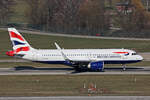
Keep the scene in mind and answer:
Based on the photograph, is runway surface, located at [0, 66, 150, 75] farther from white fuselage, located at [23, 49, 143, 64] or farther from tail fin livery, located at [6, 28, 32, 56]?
tail fin livery, located at [6, 28, 32, 56]

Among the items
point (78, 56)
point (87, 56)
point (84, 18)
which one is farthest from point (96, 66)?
point (84, 18)

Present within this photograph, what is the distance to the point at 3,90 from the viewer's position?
47844 millimetres

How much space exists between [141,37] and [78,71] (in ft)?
212

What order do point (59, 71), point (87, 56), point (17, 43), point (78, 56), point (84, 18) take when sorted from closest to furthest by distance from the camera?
point (59, 71) → point (87, 56) → point (78, 56) → point (17, 43) → point (84, 18)

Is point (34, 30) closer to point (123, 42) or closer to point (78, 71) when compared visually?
point (123, 42)

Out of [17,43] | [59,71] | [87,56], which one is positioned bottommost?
[59,71]

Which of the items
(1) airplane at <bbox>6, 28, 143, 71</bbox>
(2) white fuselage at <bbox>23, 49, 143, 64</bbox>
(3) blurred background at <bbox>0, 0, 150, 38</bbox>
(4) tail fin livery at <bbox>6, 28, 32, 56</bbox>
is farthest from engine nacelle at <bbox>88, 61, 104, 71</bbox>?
(3) blurred background at <bbox>0, 0, 150, 38</bbox>

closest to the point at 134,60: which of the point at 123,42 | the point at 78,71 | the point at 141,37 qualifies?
the point at 78,71

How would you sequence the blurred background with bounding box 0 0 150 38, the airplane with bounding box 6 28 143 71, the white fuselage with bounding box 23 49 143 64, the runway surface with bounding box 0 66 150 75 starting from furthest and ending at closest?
1. the blurred background with bounding box 0 0 150 38
2. the white fuselage with bounding box 23 49 143 64
3. the airplane with bounding box 6 28 143 71
4. the runway surface with bounding box 0 66 150 75

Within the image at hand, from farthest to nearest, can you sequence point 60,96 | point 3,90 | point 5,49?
point 5,49 → point 3,90 → point 60,96

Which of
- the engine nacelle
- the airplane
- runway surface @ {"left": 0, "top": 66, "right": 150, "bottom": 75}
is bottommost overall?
runway surface @ {"left": 0, "top": 66, "right": 150, "bottom": 75}

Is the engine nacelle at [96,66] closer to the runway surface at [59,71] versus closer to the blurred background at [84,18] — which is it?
the runway surface at [59,71]

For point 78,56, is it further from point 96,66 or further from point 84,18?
point 84,18

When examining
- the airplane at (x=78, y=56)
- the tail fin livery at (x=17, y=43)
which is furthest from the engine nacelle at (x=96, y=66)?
the tail fin livery at (x=17, y=43)
